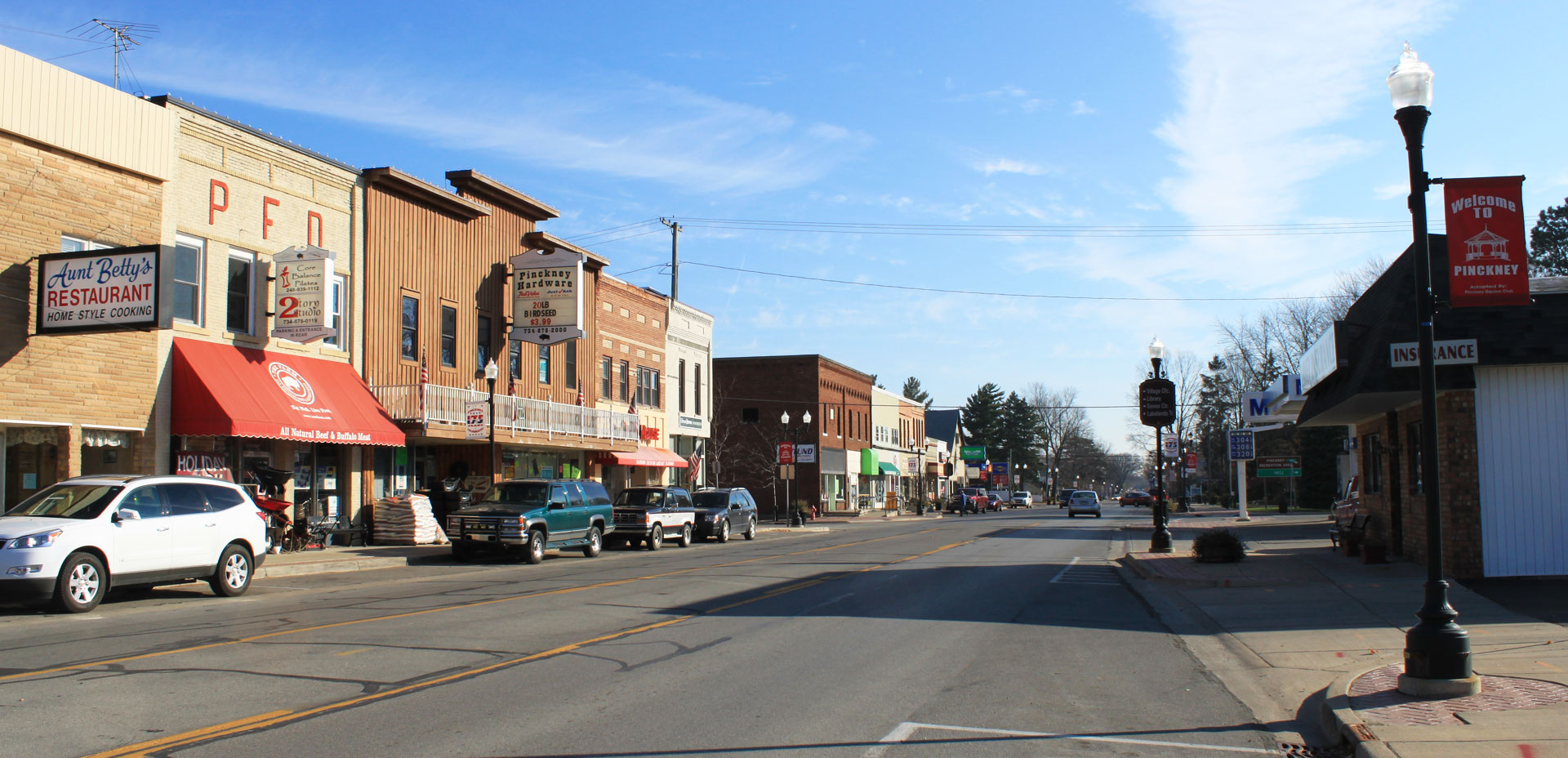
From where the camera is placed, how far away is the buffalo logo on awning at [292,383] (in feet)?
75.6

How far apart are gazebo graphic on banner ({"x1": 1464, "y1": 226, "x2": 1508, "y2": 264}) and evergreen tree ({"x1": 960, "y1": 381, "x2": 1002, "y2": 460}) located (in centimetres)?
12139

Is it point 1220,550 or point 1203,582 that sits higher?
point 1220,550

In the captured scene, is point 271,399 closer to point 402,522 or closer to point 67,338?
point 67,338

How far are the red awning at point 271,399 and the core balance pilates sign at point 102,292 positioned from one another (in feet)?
11.0

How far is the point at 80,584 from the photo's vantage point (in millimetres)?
13531

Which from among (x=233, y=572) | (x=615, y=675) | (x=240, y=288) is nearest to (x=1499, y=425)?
(x=615, y=675)

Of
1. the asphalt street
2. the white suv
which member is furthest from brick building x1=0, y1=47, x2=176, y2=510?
the asphalt street

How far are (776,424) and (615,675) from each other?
54.2 m

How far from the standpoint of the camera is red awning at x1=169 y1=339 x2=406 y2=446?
69.0 feet

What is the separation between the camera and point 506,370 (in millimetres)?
32062

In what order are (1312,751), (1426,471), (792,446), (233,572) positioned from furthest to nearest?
(792,446)
(233,572)
(1426,471)
(1312,751)

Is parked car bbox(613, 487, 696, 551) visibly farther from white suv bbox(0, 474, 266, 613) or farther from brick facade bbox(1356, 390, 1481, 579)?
brick facade bbox(1356, 390, 1481, 579)

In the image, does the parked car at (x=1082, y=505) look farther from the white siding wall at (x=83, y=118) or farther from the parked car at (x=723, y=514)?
the white siding wall at (x=83, y=118)

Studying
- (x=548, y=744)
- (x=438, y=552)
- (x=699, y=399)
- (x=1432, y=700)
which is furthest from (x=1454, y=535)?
(x=699, y=399)
